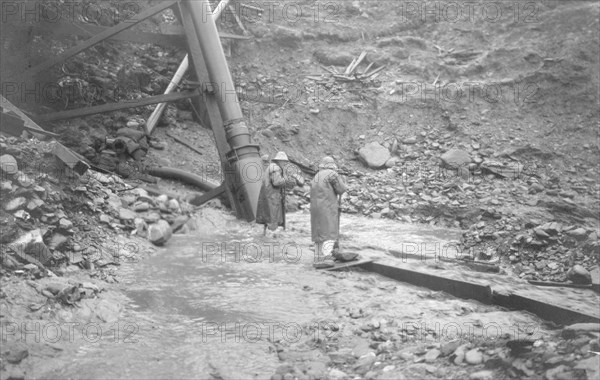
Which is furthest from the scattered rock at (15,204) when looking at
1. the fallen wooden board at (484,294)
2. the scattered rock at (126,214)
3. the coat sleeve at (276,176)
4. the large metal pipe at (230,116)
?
the large metal pipe at (230,116)

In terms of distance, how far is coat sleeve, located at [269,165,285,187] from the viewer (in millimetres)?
8219

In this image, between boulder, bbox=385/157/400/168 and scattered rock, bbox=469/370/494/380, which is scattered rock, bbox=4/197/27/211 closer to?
scattered rock, bbox=469/370/494/380

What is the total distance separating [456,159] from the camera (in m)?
12.1

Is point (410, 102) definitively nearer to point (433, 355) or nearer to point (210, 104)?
point (210, 104)

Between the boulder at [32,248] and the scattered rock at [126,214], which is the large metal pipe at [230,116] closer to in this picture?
the scattered rock at [126,214]

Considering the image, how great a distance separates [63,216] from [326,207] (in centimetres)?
307

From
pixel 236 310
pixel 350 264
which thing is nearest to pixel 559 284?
pixel 350 264

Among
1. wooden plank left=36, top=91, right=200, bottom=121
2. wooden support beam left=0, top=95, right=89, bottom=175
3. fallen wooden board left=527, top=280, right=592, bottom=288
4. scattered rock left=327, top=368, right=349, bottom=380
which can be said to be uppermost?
wooden plank left=36, top=91, right=200, bottom=121

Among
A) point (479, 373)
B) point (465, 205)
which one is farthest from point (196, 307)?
point (465, 205)

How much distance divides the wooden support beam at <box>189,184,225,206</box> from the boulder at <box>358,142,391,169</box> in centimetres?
454

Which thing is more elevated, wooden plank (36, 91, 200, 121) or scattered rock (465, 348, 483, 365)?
wooden plank (36, 91, 200, 121)

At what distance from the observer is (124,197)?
27.2 feet

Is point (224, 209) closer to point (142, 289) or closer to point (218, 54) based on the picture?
point (218, 54)

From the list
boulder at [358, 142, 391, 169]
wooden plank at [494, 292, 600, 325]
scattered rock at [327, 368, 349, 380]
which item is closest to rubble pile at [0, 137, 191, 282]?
scattered rock at [327, 368, 349, 380]
